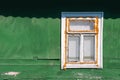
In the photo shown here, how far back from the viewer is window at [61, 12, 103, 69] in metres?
7.65

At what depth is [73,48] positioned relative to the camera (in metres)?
7.73

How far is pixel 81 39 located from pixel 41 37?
791 millimetres

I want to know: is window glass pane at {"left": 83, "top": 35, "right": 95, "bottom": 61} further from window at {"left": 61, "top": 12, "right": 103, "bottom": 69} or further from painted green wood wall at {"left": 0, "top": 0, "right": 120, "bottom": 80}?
painted green wood wall at {"left": 0, "top": 0, "right": 120, "bottom": 80}

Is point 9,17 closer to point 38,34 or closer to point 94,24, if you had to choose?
point 38,34

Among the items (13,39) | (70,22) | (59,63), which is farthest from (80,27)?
(13,39)

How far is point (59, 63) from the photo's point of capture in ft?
25.2

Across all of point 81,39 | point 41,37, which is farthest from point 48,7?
point 81,39

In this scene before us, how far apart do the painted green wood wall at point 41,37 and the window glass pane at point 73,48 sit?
8.8 inches

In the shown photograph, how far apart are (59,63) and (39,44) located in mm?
545

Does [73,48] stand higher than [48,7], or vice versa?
[48,7]

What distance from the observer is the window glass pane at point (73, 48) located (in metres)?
7.72

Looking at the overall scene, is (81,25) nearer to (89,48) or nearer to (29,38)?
(89,48)

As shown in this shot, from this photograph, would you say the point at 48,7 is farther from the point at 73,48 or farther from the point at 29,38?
the point at 73,48

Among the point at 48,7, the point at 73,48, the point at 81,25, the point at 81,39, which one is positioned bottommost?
the point at 73,48
